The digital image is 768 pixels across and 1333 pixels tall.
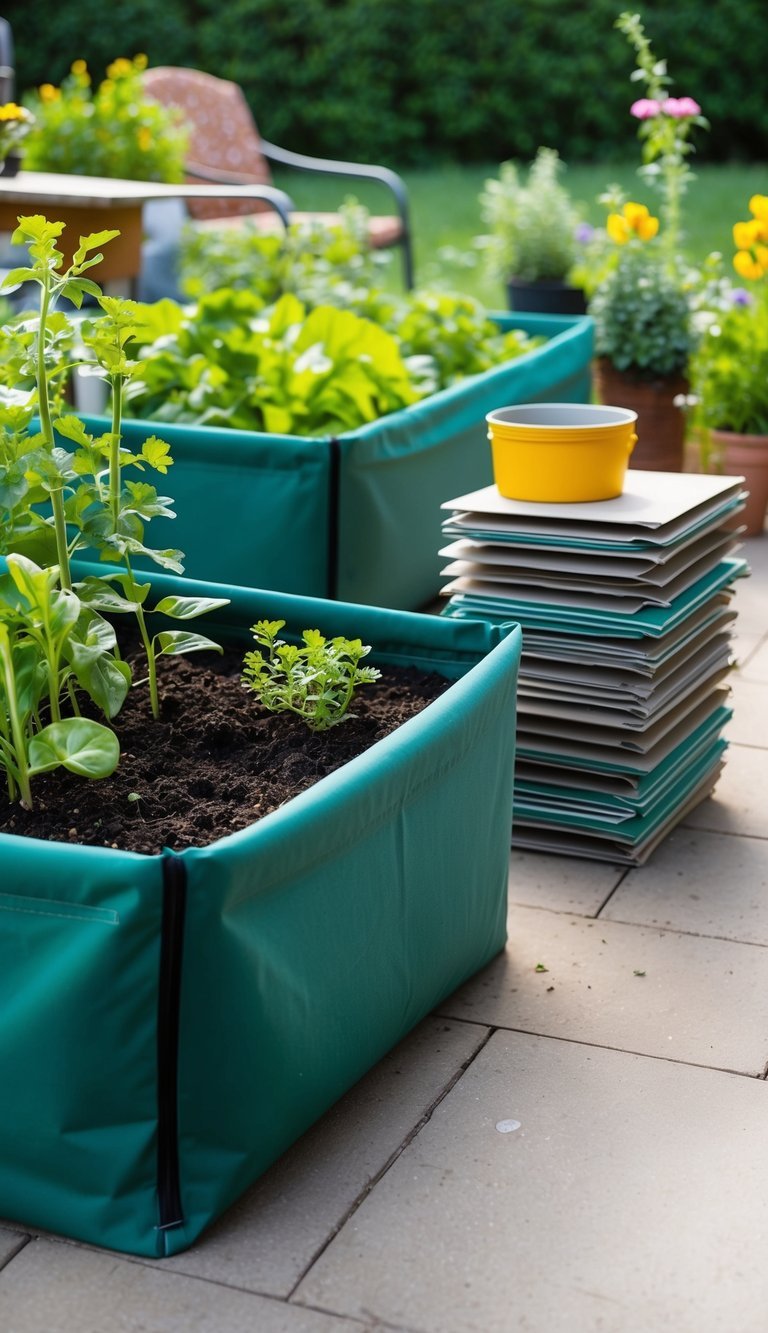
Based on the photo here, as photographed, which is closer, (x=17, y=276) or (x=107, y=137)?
(x=17, y=276)

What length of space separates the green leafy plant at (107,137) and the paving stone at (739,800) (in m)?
3.27

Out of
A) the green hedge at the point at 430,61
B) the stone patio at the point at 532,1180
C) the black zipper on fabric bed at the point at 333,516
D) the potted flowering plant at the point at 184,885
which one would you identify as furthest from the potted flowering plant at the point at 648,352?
the green hedge at the point at 430,61

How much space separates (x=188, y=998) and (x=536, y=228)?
14.8ft

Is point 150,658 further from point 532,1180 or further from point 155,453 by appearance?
point 532,1180

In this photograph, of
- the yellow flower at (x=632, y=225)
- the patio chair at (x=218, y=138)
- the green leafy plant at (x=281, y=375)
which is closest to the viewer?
the green leafy plant at (x=281, y=375)

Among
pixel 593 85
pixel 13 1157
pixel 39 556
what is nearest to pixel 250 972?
pixel 13 1157

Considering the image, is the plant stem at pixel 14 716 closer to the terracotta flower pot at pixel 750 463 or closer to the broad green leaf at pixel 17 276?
the broad green leaf at pixel 17 276

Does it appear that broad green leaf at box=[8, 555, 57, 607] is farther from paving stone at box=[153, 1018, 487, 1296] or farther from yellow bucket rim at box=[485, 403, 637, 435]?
yellow bucket rim at box=[485, 403, 637, 435]

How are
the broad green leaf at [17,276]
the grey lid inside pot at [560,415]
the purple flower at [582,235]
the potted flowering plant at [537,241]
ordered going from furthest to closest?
the purple flower at [582,235] < the potted flowering plant at [537,241] < the grey lid inside pot at [560,415] < the broad green leaf at [17,276]

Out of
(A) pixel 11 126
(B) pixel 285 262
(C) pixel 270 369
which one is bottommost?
(C) pixel 270 369

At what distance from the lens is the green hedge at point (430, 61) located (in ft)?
40.0

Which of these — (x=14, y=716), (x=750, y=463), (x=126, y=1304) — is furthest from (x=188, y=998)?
(x=750, y=463)

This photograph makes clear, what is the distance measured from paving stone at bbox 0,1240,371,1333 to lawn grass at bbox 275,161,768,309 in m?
6.76

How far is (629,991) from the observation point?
6.90 ft
